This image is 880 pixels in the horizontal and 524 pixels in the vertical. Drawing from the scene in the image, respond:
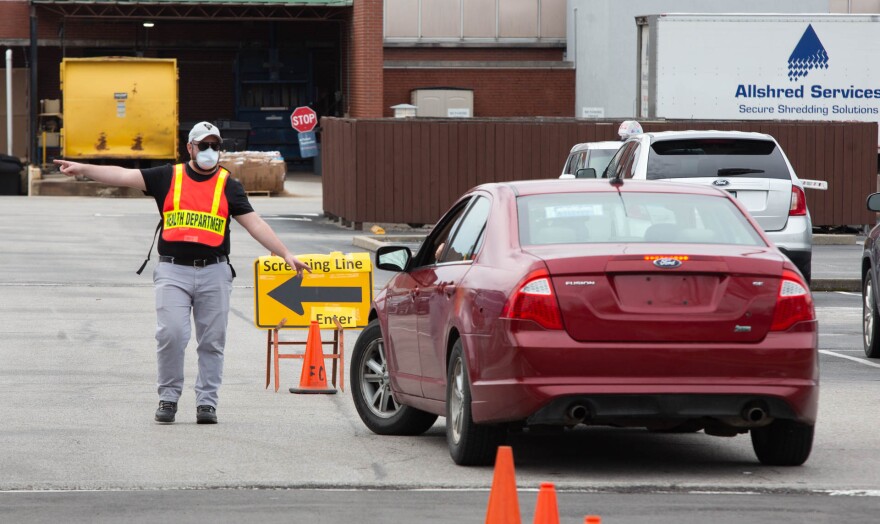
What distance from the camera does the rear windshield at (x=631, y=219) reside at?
8.16 m

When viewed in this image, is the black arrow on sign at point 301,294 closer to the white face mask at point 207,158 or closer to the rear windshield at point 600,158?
the white face mask at point 207,158

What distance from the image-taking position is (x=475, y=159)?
3006cm

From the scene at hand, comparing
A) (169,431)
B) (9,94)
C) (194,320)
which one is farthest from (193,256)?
(9,94)

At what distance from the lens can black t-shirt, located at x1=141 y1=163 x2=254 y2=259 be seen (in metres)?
9.78

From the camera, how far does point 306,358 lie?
11.3 m

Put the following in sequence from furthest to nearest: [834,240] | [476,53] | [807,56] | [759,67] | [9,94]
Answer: [476,53] < [9,94] < [807,56] < [759,67] < [834,240]

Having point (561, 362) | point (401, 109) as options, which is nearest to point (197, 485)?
point (561, 362)

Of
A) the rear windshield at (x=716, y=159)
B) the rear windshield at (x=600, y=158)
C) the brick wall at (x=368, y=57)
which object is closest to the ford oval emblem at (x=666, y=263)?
the rear windshield at (x=716, y=159)

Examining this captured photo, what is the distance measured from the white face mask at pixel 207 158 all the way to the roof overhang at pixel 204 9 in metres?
34.2

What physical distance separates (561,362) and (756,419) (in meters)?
0.99

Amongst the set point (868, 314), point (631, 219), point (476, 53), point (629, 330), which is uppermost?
point (476, 53)

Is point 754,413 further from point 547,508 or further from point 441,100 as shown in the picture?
point 441,100

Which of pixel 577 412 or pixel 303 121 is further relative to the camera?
pixel 303 121

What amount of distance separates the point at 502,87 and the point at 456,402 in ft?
128
